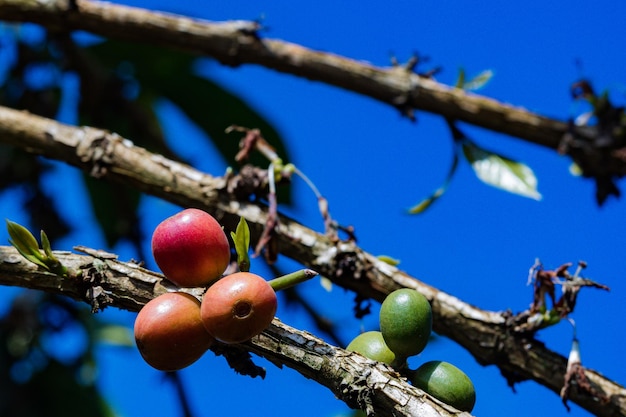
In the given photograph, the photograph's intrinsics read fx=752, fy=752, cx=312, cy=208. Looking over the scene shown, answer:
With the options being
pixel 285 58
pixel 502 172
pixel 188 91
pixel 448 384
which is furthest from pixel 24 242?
pixel 188 91

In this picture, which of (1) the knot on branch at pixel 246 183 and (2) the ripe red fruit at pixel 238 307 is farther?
(1) the knot on branch at pixel 246 183

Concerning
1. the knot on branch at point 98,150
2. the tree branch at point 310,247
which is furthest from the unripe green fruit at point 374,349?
the knot on branch at point 98,150

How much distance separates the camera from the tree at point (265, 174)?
1.48m

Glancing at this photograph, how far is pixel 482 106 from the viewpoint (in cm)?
298

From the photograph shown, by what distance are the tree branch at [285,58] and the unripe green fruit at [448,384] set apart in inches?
67.3

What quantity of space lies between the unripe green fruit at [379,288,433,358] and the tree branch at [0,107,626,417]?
0.81m

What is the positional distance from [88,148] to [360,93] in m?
1.09

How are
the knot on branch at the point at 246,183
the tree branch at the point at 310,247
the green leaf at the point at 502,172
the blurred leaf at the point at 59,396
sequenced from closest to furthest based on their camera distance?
the tree branch at the point at 310,247 → the knot on branch at the point at 246,183 → the green leaf at the point at 502,172 → the blurred leaf at the point at 59,396

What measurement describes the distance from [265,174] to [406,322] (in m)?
1.14

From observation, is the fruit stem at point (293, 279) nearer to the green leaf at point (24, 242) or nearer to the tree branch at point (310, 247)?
the green leaf at point (24, 242)

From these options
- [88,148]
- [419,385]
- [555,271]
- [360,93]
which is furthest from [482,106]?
[419,385]

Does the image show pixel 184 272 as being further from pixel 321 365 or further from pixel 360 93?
pixel 360 93

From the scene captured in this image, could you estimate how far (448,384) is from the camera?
140 centimetres

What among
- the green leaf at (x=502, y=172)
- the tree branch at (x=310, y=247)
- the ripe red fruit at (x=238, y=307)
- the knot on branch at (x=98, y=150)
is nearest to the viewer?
the ripe red fruit at (x=238, y=307)
